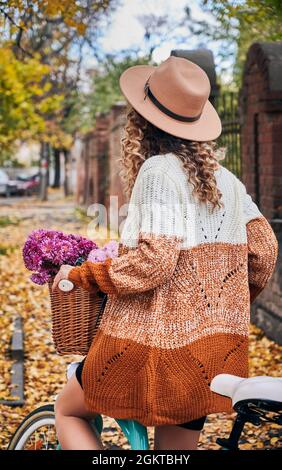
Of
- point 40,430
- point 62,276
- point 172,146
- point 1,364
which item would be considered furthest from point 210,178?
point 1,364

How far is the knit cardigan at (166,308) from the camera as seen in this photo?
314 cm

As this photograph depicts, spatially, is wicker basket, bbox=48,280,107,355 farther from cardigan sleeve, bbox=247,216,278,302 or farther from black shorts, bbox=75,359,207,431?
cardigan sleeve, bbox=247,216,278,302

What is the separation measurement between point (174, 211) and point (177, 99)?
48 cm

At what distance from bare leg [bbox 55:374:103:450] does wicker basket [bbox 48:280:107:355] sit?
141 millimetres

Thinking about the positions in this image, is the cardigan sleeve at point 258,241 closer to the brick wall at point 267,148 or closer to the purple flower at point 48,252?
the purple flower at point 48,252

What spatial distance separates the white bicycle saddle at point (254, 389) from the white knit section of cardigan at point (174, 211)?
0.58 m

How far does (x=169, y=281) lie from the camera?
3201 millimetres

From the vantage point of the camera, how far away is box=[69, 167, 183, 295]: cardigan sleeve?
3107mm

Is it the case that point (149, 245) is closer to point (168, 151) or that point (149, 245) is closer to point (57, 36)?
point (168, 151)

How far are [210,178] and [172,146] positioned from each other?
20cm

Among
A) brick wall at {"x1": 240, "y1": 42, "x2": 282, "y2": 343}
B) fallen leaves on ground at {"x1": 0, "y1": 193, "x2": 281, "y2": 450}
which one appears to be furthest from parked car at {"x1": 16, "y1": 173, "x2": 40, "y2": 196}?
brick wall at {"x1": 240, "y1": 42, "x2": 282, "y2": 343}

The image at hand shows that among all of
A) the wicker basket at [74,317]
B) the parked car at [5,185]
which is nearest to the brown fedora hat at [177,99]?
the wicker basket at [74,317]

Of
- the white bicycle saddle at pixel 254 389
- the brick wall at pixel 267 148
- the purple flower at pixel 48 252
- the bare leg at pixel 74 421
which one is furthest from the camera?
the brick wall at pixel 267 148

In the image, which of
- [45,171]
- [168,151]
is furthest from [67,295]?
[45,171]
